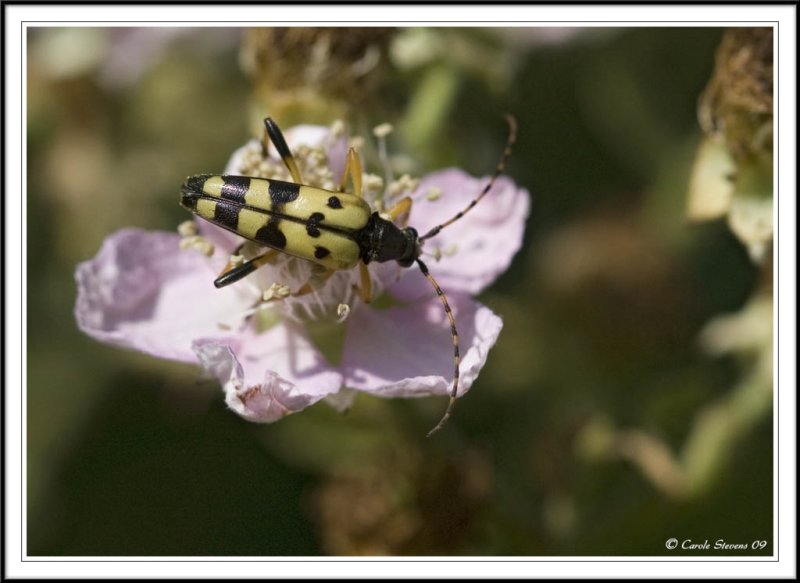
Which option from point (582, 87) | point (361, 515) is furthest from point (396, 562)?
point (582, 87)

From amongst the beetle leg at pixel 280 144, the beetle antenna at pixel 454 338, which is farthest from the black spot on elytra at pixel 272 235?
the beetle antenna at pixel 454 338

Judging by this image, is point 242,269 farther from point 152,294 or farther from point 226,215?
point 152,294

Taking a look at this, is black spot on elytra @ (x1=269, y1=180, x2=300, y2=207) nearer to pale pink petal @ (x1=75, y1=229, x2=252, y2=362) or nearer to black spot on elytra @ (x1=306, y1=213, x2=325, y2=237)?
black spot on elytra @ (x1=306, y1=213, x2=325, y2=237)

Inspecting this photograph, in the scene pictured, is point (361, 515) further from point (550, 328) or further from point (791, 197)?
point (791, 197)

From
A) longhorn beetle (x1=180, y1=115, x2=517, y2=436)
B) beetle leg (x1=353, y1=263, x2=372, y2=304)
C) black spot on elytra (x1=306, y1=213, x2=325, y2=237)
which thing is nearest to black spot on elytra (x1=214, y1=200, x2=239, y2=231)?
longhorn beetle (x1=180, y1=115, x2=517, y2=436)

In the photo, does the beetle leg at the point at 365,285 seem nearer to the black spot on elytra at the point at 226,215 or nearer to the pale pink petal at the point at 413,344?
the pale pink petal at the point at 413,344

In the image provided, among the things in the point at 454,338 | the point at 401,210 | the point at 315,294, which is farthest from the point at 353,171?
the point at 454,338
